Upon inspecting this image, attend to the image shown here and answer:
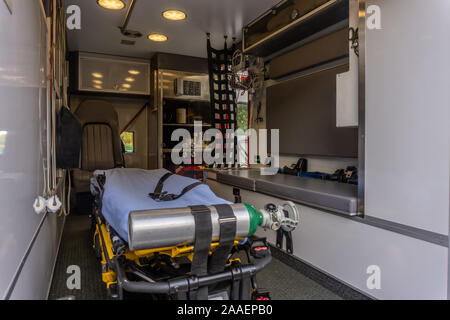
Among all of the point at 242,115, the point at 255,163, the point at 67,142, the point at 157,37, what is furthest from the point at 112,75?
the point at 67,142

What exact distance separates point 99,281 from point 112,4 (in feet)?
9.28

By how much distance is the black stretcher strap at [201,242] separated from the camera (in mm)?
1091

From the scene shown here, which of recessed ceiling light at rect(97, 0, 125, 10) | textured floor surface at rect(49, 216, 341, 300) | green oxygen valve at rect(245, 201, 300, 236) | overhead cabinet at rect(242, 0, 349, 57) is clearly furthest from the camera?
recessed ceiling light at rect(97, 0, 125, 10)

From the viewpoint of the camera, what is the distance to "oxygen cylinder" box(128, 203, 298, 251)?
3.37ft

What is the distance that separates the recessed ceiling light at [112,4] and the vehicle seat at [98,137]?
1.40 meters

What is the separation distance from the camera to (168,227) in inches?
41.7

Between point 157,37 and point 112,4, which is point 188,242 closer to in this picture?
point 112,4

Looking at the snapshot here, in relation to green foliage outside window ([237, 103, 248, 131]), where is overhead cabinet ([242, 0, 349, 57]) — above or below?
above

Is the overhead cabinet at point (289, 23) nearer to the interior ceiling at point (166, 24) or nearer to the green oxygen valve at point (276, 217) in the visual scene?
the interior ceiling at point (166, 24)

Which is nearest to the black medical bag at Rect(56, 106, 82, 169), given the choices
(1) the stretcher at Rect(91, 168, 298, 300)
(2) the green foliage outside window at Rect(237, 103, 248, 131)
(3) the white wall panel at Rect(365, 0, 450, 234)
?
(1) the stretcher at Rect(91, 168, 298, 300)

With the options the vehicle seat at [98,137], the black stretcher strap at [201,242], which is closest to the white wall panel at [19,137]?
the black stretcher strap at [201,242]

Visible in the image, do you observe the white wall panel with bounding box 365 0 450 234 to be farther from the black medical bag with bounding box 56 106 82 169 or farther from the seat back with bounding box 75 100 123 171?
the seat back with bounding box 75 100 123 171

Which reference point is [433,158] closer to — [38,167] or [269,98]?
[38,167]

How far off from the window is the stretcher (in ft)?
13.4
